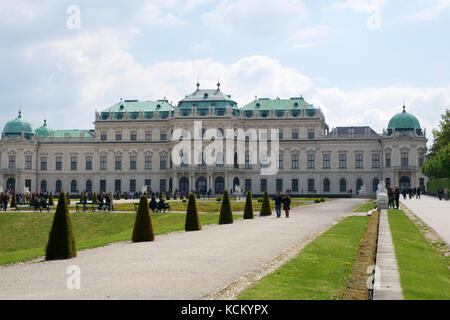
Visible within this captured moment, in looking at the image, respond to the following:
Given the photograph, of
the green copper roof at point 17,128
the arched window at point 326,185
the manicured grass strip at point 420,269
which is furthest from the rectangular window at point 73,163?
the manicured grass strip at point 420,269

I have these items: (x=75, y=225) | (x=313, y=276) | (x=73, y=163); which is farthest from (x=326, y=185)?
(x=313, y=276)

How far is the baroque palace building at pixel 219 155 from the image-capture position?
7975 cm

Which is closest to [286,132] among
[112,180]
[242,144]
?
[242,144]

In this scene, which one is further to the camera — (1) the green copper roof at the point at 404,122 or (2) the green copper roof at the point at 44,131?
(2) the green copper roof at the point at 44,131

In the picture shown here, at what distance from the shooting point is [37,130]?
91250mm

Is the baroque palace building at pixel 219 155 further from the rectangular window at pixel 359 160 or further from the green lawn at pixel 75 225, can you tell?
the green lawn at pixel 75 225

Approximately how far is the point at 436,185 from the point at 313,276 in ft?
197

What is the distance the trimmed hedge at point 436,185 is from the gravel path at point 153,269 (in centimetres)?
4320

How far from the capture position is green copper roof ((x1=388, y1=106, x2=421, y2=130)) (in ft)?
A: 263

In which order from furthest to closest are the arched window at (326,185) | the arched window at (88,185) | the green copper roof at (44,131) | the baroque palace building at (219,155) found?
the green copper roof at (44,131)
the arched window at (88,185)
the arched window at (326,185)
the baroque palace building at (219,155)

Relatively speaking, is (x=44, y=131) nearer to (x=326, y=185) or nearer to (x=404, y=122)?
(x=326, y=185)

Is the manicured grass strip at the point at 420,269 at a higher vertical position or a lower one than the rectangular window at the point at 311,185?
lower

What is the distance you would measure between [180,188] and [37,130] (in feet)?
96.6
